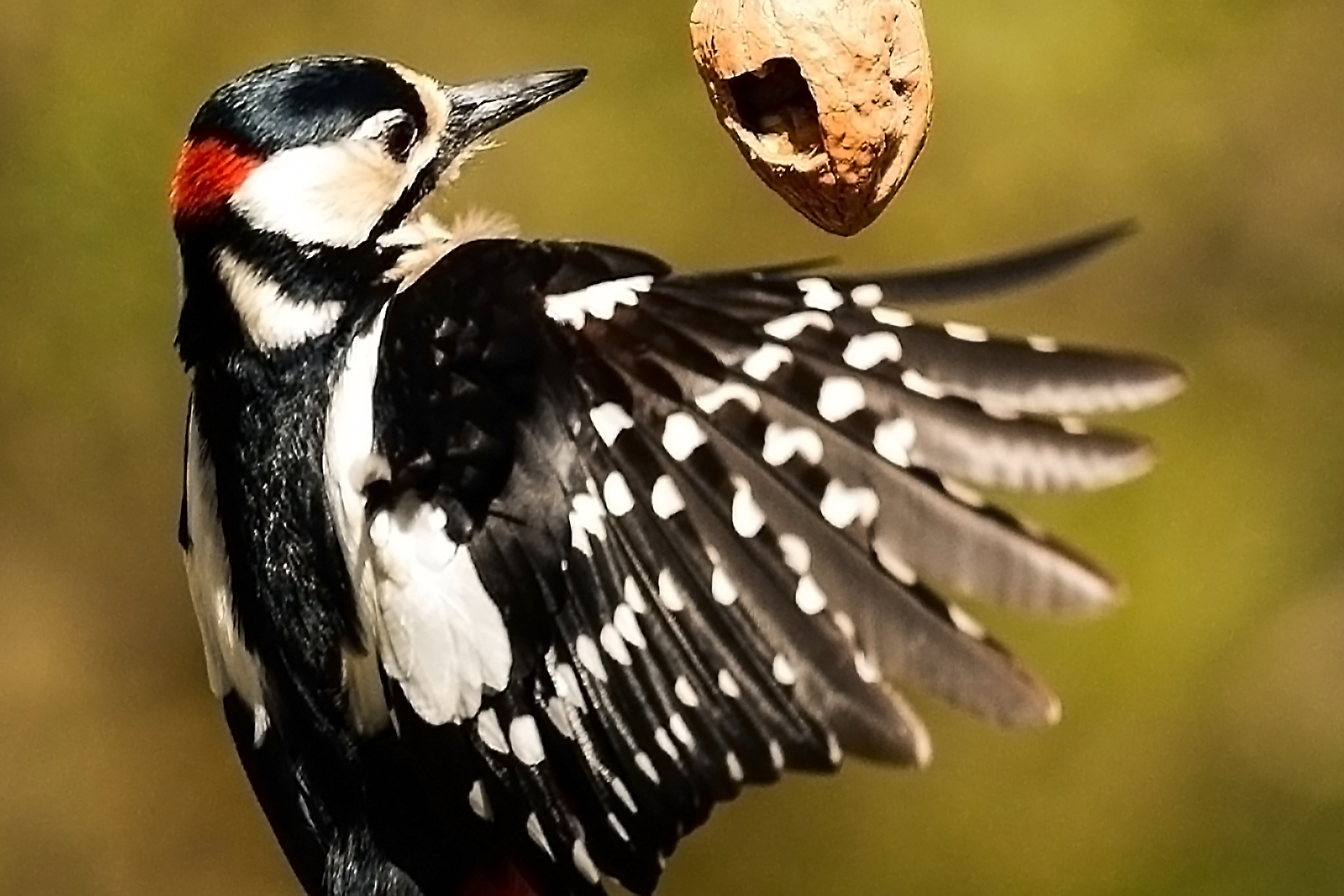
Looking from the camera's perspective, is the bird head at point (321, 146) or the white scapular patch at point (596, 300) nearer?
the white scapular patch at point (596, 300)

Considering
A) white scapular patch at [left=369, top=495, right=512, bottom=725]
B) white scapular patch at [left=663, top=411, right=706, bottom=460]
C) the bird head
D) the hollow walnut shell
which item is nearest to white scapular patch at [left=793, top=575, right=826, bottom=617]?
white scapular patch at [left=663, top=411, right=706, bottom=460]

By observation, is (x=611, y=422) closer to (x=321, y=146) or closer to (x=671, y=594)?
(x=671, y=594)

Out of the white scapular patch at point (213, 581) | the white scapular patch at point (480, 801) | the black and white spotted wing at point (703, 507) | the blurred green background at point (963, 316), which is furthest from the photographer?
the blurred green background at point (963, 316)

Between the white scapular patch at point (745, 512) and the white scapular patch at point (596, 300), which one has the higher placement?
the white scapular patch at point (596, 300)

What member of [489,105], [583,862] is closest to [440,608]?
[583,862]

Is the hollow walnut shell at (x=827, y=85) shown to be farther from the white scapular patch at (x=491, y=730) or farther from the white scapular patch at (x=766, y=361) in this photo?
the white scapular patch at (x=491, y=730)

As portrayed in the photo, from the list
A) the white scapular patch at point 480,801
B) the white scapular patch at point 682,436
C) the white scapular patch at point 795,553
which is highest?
A: the white scapular patch at point 682,436

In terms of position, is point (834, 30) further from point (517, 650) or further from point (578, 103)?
point (578, 103)

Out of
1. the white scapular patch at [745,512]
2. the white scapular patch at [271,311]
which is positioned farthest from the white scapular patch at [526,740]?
the white scapular patch at [271,311]
